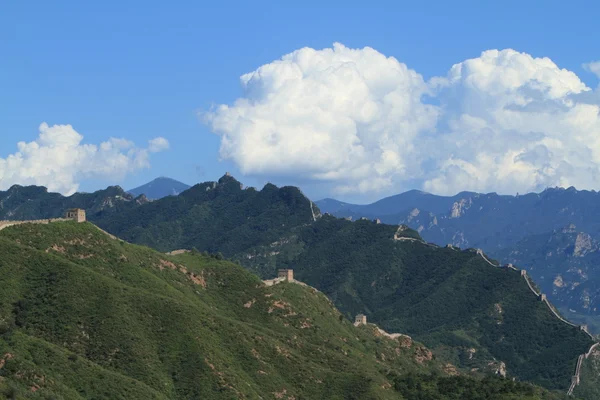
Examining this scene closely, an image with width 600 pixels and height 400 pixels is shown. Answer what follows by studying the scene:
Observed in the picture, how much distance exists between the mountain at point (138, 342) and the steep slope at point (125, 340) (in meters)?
0.20

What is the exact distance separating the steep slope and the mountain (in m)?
0.20

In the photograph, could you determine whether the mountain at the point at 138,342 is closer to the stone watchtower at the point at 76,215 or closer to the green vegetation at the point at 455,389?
the green vegetation at the point at 455,389

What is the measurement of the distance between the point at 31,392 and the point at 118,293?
41.3m

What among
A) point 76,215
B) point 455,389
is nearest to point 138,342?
point 76,215

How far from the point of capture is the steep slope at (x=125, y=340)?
12925 cm

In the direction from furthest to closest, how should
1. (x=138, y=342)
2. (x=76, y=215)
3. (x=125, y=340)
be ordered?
(x=76, y=215), (x=138, y=342), (x=125, y=340)

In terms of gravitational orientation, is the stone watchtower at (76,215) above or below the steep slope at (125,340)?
above

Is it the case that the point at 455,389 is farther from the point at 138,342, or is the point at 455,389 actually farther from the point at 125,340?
the point at 125,340

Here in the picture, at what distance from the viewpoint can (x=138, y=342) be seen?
147500 mm

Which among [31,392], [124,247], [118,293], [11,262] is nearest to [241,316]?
[124,247]

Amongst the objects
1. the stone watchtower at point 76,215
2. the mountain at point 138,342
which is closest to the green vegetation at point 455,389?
the mountain at point 138,342

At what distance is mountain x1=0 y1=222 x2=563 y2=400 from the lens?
5108 inches

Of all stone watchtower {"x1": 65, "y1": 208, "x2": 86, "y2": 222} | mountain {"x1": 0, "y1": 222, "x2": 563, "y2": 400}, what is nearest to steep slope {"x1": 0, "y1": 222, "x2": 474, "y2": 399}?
mountain {"x1": 0, "y1": 222, "x2": 563, "y2": 400}

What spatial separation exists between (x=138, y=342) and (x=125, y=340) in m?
2.22
